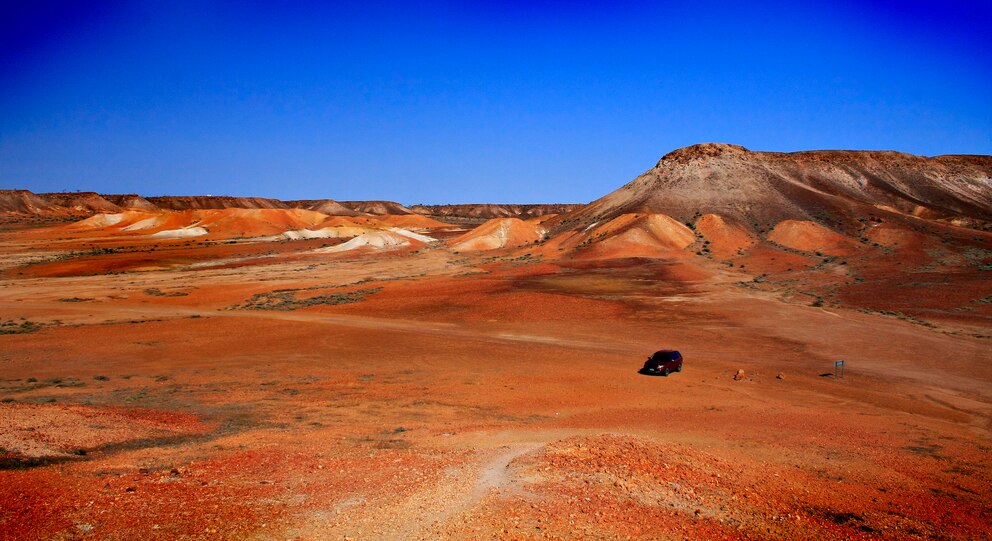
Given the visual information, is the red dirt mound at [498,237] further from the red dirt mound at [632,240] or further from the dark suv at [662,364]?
the dark suv at [662,364]

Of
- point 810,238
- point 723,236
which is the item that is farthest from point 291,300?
point 810,238

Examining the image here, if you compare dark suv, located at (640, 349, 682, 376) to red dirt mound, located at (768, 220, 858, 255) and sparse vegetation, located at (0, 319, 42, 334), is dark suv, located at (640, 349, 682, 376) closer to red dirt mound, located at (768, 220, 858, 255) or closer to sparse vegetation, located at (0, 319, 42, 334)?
sparse vegetation, located at (0, 319, 42, 334)

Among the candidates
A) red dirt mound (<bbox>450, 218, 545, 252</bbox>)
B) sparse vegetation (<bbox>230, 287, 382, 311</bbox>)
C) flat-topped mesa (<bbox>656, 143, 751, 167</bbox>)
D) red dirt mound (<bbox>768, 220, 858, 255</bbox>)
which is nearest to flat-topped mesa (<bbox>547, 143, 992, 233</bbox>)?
flat-topped mesa (<bbox>656, 143, 751, 167</bbox>)

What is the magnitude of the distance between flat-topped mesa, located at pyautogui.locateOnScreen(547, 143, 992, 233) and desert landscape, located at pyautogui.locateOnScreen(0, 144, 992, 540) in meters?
14.2

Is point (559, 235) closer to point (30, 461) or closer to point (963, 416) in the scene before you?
point (963, 416)

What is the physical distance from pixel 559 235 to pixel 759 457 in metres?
80.7

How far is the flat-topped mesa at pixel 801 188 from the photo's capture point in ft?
298

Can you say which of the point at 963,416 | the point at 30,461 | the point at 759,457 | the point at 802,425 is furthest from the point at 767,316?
the point at 30,461

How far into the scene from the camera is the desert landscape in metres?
11.0

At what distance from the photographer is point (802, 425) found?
19.3 meters

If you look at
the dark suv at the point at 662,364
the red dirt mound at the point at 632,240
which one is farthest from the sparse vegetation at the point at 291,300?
the red dirt mound at the point at 632,240

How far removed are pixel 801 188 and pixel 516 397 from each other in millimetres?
91972

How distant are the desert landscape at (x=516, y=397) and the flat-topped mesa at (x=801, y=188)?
14.2m

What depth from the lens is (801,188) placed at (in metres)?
100
